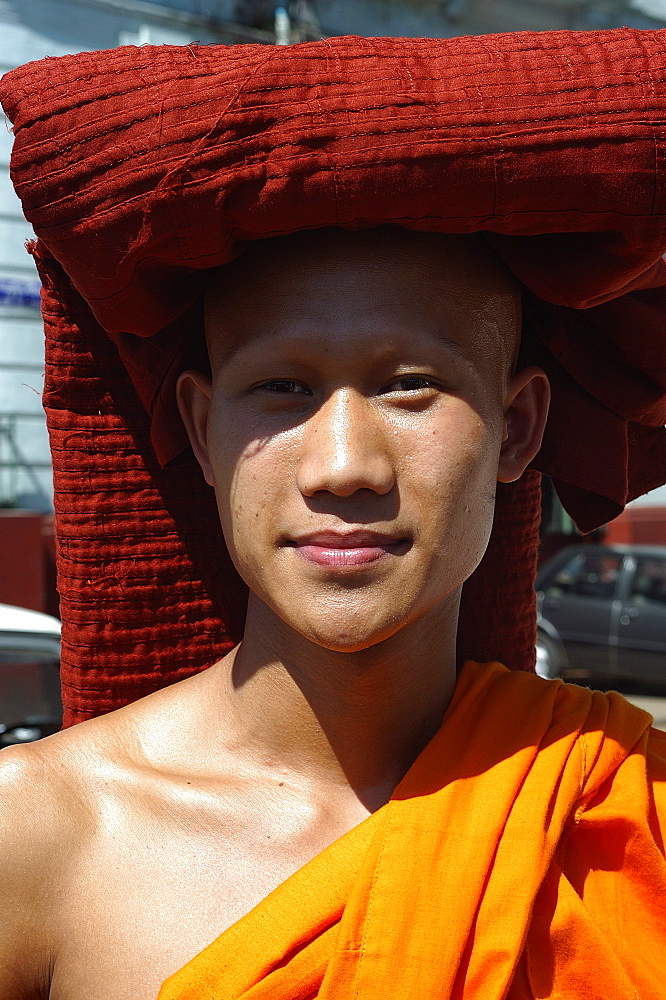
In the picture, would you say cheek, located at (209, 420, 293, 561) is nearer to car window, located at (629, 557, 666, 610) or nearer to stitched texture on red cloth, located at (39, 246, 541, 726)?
stitched texture on red cloth, located at (39, 246, 541, 726)

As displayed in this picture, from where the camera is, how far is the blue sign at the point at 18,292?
9789 mm

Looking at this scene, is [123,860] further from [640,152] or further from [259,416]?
[640,152]

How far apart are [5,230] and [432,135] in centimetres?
910

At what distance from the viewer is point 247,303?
1.70 metres

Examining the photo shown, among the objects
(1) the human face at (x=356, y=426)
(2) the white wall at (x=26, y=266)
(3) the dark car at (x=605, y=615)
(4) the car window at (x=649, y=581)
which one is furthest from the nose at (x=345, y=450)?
(4) the car window at (x=649, y=581)

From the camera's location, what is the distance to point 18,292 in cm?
983

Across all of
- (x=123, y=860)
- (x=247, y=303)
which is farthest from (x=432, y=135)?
(x=123, y=860)

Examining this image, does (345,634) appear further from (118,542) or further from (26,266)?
(26,266)

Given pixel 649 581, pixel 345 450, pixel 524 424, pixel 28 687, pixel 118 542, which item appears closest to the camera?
pixel 345 450

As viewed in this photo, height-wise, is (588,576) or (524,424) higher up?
(524,424)

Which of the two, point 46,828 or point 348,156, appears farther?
point 46,828

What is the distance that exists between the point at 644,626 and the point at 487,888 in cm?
939

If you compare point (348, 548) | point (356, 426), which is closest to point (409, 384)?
point (356, 426)

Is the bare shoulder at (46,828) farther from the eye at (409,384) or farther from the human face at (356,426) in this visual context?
the eye at (409,384)
